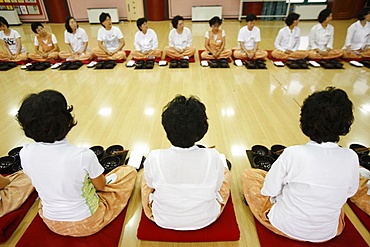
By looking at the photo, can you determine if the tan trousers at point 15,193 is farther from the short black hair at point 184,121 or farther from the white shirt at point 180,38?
the white shirt at point 180,38

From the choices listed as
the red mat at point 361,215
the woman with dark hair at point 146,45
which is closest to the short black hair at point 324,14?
the woman with dark hair at point 146,45

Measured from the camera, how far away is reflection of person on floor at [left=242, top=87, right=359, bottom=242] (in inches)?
42.8

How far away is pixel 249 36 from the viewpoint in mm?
4570

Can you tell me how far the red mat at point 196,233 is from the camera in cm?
143

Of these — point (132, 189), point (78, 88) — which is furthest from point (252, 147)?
point (78, 88)

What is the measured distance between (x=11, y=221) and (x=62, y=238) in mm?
431

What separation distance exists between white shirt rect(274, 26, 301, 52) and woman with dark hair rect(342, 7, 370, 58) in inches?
35.7

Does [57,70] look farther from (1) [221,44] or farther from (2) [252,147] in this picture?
(2) [252,147]

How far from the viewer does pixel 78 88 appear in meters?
3.63

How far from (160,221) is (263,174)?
35.1 inches

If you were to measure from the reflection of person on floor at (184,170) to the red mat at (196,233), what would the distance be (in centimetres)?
6

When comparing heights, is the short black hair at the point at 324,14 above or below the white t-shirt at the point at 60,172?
above

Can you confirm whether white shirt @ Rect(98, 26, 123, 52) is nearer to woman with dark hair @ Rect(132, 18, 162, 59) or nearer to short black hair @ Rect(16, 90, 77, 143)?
woman with dark hair @ Rect(132, 18, 162, 59)

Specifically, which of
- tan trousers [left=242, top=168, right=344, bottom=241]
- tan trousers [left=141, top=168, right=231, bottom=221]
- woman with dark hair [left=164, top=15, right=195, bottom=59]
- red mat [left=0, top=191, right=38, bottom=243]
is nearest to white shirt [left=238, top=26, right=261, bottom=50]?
woman with dark hair [left=164, top=15, right=195, bottom=59]
